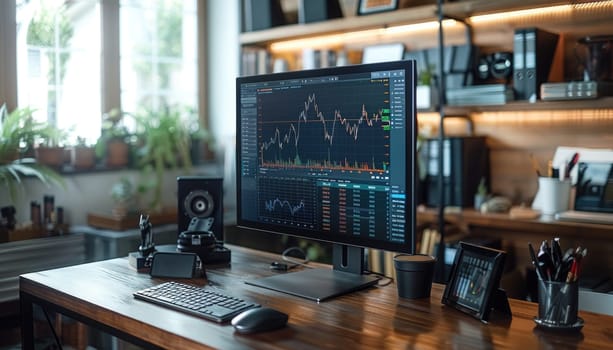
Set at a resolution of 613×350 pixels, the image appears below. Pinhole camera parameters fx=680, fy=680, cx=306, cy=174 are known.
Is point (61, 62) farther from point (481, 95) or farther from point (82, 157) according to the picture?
point (481, 95)

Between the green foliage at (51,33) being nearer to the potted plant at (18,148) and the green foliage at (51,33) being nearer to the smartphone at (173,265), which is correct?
the potted plant at (18,148)

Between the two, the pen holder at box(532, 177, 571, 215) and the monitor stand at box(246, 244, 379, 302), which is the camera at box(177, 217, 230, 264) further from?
the pen holder at box(532, 177, 571, 215)

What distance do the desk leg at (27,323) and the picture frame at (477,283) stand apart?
122 centimetres

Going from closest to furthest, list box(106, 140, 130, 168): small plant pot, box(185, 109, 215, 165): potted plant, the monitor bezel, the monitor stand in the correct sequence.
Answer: the monitor bezel, the monitor stand, box(106, 140, 130, 168): small plant pot, box(185, 109, 215, 165): potted plant

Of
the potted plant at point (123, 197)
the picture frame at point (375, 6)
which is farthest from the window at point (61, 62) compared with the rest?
the picture frame at point (375, 6)

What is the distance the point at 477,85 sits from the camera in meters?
3.29

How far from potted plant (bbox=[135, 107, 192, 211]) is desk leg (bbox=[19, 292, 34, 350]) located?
162 cm

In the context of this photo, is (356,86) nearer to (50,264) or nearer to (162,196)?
(50,264)

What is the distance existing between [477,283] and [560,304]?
0.64 feet

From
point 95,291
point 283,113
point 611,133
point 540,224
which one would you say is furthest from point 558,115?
point 95,291

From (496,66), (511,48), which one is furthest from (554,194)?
(511,48)

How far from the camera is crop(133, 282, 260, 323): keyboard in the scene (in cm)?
157

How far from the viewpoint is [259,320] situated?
1.46 m

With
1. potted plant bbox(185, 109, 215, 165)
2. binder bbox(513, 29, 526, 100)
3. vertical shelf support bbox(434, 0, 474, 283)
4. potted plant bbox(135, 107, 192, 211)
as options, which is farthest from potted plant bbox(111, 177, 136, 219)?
binder bbox(513, 29, 526, 100)
